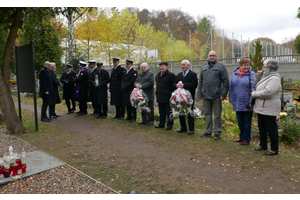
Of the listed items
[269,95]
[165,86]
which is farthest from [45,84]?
[269,95]

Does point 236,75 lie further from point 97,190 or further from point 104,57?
point 104,57

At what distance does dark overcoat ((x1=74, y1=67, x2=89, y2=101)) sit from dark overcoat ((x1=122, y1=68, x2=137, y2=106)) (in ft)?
6.52

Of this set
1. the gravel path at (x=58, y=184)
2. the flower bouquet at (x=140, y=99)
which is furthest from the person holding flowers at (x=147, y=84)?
the gravel path at (x=58, y=184)

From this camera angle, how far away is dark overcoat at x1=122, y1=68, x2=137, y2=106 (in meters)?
8.10

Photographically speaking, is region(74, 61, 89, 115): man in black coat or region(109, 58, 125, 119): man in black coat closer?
region(109, 58, 125, 119): man in black coat

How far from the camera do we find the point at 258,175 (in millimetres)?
4008

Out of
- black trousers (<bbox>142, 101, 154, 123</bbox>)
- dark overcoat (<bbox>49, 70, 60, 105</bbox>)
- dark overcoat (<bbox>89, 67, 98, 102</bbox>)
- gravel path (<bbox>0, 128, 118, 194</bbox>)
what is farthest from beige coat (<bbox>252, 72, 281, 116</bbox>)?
dark overcoat (<bbox>49, 70, 60, 105</bbox>)

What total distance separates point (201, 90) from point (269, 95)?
180 cm

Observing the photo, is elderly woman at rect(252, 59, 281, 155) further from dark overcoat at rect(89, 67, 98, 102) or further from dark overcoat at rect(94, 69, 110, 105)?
dark overcoat at rect(89, 67, 98, 102)

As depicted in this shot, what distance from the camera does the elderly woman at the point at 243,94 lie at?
5.34m

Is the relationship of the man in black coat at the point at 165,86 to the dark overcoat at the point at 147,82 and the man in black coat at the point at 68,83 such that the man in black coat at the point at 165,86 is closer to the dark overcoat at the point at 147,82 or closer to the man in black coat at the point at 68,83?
the dark overcoat at the point at 147,82

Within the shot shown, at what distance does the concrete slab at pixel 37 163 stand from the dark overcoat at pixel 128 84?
3454 mm

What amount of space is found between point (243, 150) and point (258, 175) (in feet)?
4.05

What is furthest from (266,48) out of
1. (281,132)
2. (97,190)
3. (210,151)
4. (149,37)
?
(97,190)
